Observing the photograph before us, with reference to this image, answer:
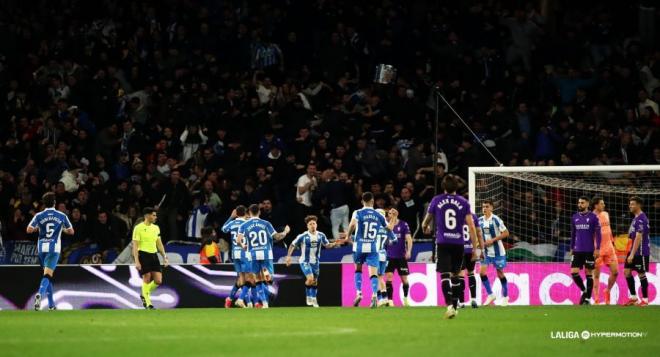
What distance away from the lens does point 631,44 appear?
94.3 ft

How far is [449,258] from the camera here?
54.4ft

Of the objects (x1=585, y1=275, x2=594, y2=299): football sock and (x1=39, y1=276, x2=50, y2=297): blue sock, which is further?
(x1=585, y1=275, x2=594, y2=299): football sock

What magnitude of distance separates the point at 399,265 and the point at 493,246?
6.80 ft

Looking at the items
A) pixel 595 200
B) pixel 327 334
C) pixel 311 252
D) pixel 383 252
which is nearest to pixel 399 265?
pixel 383 252

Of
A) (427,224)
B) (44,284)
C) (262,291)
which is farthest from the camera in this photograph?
(262,291)

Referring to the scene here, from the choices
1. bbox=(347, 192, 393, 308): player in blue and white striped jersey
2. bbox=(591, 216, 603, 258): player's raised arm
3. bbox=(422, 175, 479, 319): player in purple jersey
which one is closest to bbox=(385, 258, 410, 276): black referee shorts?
bbox=(347, 192, 393, 308): player in blue and white striped jersey

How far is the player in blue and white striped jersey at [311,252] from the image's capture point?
78.7 feet

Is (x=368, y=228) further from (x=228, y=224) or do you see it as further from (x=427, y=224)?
(x=427, y=224)

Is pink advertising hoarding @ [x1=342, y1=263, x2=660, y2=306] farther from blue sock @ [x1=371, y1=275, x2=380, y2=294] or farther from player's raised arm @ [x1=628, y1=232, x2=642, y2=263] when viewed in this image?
player's raised arm @ [x1=628, y1=232, x2=642, y2=263]

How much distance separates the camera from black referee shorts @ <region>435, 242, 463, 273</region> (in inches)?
651

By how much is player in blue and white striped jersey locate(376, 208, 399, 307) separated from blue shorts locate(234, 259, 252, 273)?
2575 millimetres

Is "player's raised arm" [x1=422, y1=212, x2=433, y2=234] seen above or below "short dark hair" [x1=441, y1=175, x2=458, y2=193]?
below

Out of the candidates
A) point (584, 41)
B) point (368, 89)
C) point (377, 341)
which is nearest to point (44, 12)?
point (368, 89)

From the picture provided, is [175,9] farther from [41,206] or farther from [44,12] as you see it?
[41,206]
